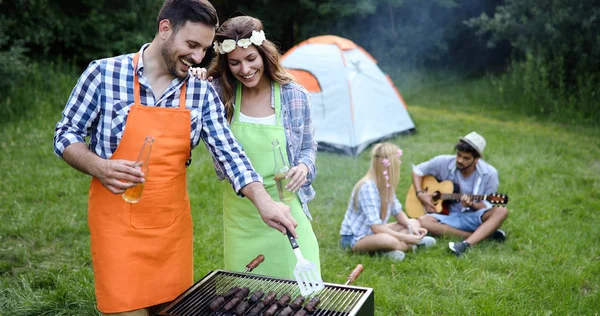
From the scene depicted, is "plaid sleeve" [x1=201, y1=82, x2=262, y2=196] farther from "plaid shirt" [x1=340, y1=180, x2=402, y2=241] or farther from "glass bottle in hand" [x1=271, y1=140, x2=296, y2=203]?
"plaid shirt" [x1=340, y1=180, x2=402, y2=241]

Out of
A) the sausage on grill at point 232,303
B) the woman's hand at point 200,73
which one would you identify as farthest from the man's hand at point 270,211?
the woman's hand at point 200,73

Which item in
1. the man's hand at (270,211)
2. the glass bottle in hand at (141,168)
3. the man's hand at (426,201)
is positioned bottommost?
the man's hand at (426,201)

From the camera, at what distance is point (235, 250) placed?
2.87 meters

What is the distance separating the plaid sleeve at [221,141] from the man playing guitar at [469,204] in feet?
10.5

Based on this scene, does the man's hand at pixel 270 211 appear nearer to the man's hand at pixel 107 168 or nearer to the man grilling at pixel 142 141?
the man grilling at pixel 142 141

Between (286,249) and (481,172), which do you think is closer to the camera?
(286,249)

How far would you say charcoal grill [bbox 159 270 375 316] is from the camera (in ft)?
7.54

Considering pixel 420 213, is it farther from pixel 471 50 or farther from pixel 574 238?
pixel 471 50

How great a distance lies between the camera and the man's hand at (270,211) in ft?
7.80

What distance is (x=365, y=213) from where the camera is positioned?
4.96 m

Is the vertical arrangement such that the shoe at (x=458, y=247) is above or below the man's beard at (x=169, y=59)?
below

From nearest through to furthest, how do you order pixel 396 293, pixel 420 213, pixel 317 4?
pixel 396 293 < pixel 420 213 < pixel 317 4

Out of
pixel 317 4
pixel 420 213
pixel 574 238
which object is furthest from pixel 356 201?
pixel 317 4

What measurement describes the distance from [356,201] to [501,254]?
51.1 inches
